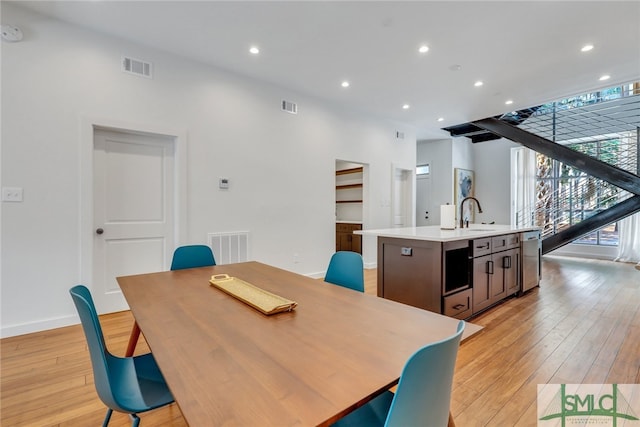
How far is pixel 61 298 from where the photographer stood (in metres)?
2.94

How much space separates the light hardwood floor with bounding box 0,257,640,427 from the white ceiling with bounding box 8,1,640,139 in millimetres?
2929

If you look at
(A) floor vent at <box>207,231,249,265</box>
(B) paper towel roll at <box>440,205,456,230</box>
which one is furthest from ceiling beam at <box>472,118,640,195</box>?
(A) floor vent at <box>207,231,249,265</box>

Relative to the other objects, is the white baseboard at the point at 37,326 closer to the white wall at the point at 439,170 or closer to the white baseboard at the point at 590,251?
the white wall at the point at 439,170

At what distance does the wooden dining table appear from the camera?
2.22 feet

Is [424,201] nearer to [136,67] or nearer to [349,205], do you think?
[349,205]

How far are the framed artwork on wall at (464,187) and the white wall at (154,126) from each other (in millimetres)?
3588

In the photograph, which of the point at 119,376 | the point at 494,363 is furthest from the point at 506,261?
the point at 119,376

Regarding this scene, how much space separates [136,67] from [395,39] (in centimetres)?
287

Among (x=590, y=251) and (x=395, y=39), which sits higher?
(x=395, y=39)

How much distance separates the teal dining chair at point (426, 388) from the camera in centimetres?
65

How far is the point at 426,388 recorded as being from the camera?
71cm

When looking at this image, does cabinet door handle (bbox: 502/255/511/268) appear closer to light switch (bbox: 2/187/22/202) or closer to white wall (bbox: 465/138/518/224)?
white wall (bbox: 465/138/518/224)

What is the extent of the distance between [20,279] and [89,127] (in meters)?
1.59

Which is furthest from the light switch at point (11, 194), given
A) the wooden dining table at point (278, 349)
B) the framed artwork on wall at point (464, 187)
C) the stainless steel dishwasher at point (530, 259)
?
the framed artwork on wall at point (464, 187)
